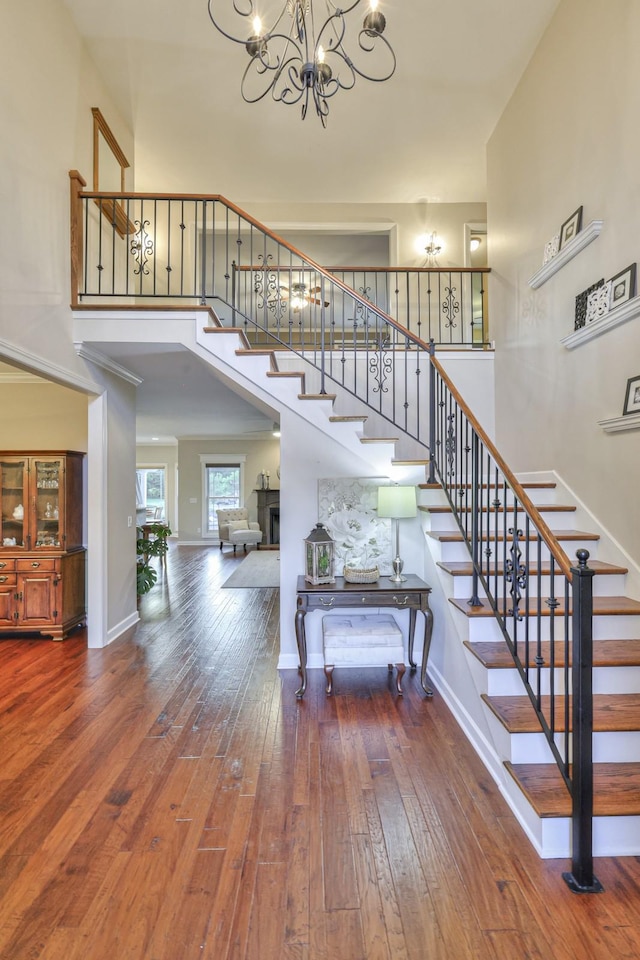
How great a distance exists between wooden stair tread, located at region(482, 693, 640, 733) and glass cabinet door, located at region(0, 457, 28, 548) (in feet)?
15.4

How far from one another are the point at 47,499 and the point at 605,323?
5.17 m

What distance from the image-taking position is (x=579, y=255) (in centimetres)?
346

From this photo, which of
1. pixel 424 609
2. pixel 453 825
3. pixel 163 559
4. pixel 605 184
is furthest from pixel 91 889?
pixel 163 559

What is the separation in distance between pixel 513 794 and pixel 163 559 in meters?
7.55

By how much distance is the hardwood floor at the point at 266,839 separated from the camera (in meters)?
1.60

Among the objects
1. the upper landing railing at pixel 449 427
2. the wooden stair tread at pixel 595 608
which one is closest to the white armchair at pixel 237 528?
the upper landing railing at pixel 449 427

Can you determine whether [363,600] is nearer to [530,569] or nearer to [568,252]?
[530,569]

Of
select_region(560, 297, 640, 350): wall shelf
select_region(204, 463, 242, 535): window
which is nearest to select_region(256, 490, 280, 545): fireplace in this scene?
select_region(204, 463, 242, 535): window

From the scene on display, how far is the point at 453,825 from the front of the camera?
2.12 metres

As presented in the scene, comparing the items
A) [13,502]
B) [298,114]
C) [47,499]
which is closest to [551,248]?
[298,114]

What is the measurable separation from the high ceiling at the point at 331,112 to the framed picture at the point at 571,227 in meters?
1.94

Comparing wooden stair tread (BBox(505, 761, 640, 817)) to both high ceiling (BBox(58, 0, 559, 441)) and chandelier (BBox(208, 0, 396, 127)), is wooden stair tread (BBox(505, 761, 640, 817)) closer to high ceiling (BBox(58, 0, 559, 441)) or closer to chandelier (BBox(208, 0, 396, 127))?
chandelier (BBox(208, 0, 396, 127))

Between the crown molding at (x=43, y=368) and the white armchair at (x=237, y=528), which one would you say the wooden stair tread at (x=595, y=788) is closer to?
the crown molding at (x=43, y=368)

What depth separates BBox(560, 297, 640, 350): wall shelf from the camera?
2836 mm
